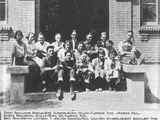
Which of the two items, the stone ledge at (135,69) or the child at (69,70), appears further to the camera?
the stone ledge at (135,69)

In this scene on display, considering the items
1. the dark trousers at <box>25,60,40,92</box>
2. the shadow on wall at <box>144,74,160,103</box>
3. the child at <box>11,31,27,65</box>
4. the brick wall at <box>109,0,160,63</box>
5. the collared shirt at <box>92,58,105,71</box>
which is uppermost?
the brick wall at <box>109,0,160,63</box>

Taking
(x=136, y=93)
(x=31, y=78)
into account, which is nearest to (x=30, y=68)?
(x=31, y=78)

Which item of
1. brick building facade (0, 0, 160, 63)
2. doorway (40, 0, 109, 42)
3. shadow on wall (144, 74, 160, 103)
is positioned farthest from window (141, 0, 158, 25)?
shadow on wall (144, 74, 160, 103)

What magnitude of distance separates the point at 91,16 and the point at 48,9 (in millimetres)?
1276

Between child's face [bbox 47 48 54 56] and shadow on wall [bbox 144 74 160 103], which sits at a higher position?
child's face [bbox 47 48 54 56]

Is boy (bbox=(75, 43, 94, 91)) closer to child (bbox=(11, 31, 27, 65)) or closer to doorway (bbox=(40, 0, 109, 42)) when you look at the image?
child (bbox=(11, 31, 27, 65))

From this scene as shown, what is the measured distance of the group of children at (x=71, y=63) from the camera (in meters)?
9.16

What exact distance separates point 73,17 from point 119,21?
1739mm

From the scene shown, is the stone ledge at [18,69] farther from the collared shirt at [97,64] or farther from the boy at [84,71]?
the collared shirt at [97,64]

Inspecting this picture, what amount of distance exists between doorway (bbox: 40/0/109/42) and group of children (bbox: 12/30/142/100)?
73.4 inches

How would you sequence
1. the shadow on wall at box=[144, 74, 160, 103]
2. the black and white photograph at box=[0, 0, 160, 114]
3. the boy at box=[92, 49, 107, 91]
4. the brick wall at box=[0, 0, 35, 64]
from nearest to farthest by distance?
the black and white photograph at box=[0, 0, 160, 114]
the boy at box=[92, 49, 107, 91]
the shadow on wall at box=[144, 74, 160, 103]
the brick wall at box=[0, 0, 35, 64]

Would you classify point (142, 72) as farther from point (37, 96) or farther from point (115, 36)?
point (37, 96)

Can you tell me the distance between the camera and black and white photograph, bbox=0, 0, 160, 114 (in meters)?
8.92

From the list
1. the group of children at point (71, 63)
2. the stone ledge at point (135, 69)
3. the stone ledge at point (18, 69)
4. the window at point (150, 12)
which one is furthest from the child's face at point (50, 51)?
the window at point (150, 12)
